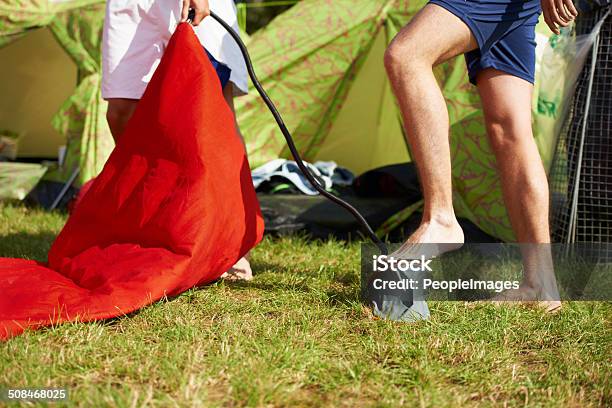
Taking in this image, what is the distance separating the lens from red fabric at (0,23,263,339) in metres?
1.95

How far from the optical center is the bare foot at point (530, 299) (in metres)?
2.03

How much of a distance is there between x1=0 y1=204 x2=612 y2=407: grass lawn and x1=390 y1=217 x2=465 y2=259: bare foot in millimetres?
167

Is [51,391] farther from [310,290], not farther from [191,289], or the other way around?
[310,290]

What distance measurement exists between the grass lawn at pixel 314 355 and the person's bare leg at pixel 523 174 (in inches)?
4.2

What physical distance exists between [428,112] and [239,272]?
2.66 feet

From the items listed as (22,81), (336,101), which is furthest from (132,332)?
(22,81)

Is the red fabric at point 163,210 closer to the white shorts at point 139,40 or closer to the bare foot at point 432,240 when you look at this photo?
the white shorts at point 139,40

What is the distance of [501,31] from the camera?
1982 mm

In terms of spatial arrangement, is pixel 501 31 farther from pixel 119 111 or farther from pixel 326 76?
pixel 326 76

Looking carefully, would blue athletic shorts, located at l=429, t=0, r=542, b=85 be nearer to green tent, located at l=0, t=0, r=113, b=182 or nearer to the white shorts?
the white shorts

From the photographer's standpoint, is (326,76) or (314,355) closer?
(314,355)

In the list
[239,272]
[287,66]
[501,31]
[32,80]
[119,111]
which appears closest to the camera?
[501,31]

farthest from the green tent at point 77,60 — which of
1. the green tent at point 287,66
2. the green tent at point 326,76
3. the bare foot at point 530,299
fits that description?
the bare foot at point 530,299

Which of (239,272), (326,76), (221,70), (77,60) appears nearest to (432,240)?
(239,272)
